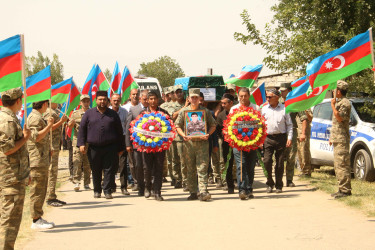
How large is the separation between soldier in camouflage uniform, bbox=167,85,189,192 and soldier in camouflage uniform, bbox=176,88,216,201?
1.40m

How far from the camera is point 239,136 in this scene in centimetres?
1197

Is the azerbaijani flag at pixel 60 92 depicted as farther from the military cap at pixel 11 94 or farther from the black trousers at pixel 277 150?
the military cap at pixel 11 94

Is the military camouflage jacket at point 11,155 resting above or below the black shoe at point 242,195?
above

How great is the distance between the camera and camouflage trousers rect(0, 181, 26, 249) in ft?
22.2

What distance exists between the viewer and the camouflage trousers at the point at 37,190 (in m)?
9.16

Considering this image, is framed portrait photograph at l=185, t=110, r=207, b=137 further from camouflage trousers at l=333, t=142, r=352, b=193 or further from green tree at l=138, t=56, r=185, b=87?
green tree at l=138, t=56, r=185, b=87

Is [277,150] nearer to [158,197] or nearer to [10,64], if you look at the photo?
[158,197]

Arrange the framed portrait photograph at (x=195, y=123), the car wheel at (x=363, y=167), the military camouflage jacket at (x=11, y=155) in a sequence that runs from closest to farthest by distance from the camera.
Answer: the military camouflage jacket at (x=11, y=155), the framed portrait photograph at (x=195, y=123), the car wheel at (x=363, y=167)

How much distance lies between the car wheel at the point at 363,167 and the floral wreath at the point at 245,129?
113 inches

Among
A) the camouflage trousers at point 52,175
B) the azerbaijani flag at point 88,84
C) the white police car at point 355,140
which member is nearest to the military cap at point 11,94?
the camouflage trousers at point 52,175

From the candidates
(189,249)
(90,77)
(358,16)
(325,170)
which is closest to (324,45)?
(358,16)

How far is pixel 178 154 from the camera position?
14273 mm

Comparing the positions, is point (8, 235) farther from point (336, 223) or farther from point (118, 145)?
point (118, 145)

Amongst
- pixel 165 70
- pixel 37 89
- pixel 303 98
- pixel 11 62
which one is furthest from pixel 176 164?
pixel 165 70
